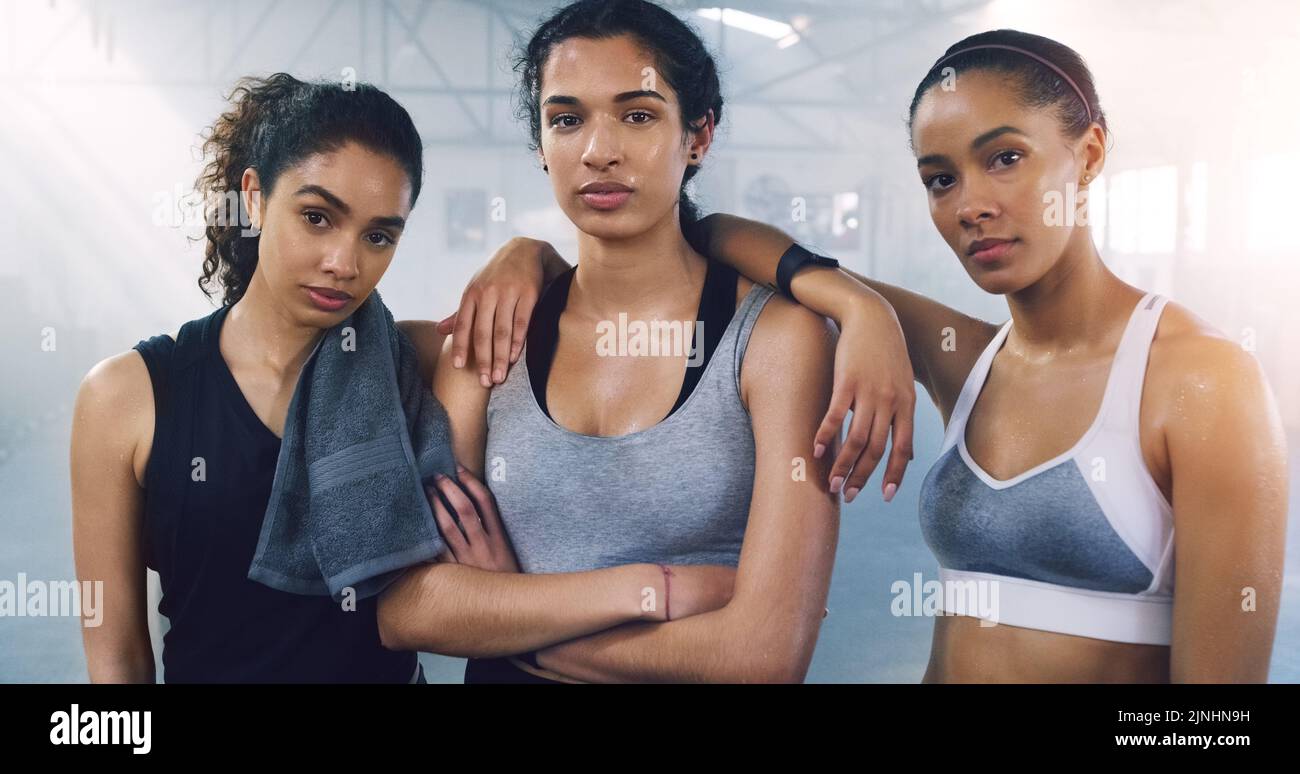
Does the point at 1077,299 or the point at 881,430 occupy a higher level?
the point at 1077,299

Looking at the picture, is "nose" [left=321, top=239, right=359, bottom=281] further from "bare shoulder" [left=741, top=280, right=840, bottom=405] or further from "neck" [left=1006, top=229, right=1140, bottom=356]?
"neck" [left=1006, top=229, right=1140, bottom=356]

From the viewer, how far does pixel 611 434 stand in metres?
1.57

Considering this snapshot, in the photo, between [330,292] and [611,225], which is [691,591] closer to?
[611,225]

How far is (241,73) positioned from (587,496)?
107cm

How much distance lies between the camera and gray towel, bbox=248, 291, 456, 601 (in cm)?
156

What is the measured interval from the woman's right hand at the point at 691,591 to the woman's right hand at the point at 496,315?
434 millimetres

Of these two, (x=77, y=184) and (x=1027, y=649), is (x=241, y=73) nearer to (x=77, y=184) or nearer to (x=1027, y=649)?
(x=77, y=184)

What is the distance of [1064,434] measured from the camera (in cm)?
156

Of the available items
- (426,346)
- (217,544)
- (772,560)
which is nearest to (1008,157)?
(772,560)

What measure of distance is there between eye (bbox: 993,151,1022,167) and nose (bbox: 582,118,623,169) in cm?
61

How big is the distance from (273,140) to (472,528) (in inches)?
27.8

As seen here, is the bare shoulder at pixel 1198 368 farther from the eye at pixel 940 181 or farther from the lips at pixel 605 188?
the lips at pixel 605 188
